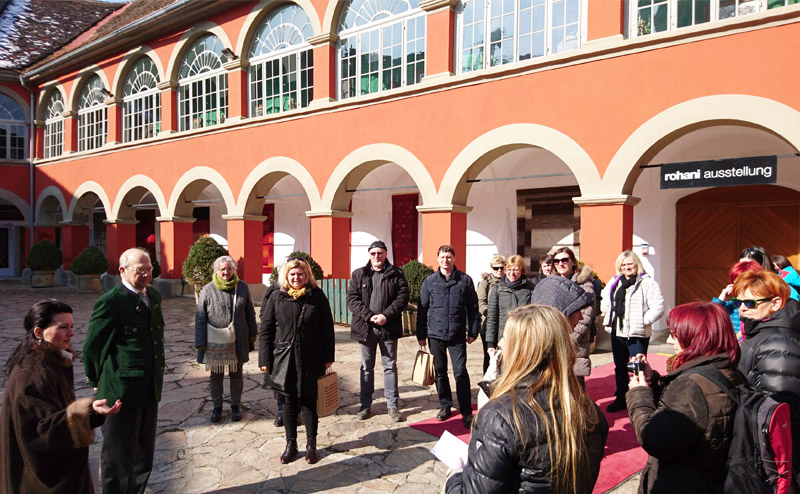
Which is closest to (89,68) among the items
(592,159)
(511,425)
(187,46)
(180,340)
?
(187,46)

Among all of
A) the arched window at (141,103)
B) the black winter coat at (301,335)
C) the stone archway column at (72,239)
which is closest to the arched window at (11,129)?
the stone archway column at (72,239)

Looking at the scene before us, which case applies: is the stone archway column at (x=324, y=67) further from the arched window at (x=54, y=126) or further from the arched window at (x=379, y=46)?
the arched window at (x=54, y=126)

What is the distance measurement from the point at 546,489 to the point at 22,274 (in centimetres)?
2756

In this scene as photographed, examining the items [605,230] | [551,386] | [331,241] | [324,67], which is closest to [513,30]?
[605,230]

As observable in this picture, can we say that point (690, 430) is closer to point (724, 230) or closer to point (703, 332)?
point (703, 332)

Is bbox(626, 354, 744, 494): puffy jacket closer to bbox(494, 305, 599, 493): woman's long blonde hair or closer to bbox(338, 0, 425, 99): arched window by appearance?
bbox(494, 305, 599, 493): woman's long blonde hair

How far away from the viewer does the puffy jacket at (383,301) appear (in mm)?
5449

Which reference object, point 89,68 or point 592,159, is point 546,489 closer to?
point 592,159

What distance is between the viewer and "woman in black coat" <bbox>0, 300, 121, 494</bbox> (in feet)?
8.02

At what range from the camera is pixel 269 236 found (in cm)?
1778

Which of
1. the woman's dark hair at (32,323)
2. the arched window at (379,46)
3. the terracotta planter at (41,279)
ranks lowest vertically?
the terracotta planter at (41,279)

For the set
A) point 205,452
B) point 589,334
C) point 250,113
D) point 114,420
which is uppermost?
point 250,113

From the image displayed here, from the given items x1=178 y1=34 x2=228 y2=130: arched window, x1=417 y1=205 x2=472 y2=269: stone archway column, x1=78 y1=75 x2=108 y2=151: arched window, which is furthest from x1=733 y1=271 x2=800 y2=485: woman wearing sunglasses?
x1=78 y1=75 x2=108 y2=151: arched window

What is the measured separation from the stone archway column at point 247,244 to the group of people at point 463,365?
9.37 meters
